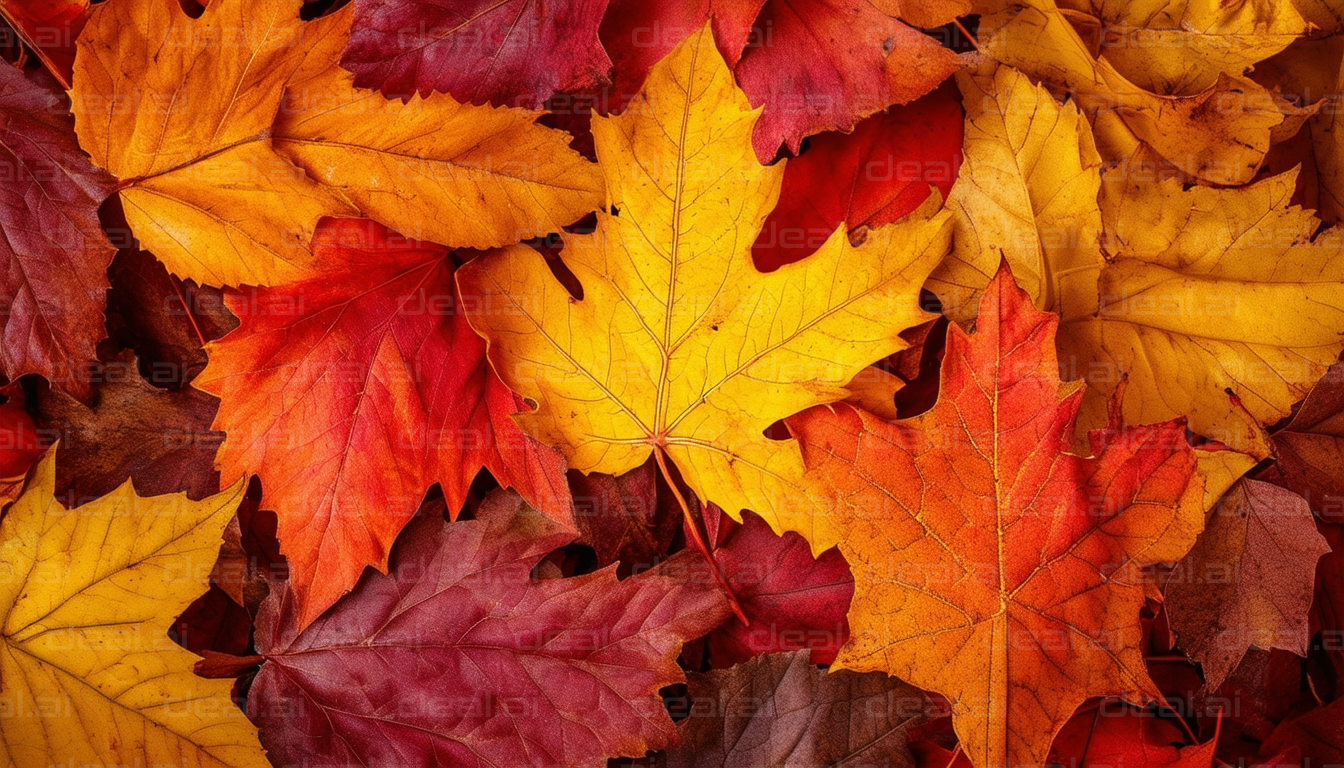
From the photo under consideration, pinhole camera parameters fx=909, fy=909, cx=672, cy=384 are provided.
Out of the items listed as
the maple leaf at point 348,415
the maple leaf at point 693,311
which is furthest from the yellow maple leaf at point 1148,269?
the maple leaf at point 348,415

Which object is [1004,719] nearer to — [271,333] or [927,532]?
[927,532]

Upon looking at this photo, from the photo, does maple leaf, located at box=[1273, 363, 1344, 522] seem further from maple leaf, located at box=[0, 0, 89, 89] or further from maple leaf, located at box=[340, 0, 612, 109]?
maple leaf, located at box=[0, 0, 89, 89]

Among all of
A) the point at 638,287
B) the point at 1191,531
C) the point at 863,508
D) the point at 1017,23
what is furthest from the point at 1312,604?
the point at 638,287

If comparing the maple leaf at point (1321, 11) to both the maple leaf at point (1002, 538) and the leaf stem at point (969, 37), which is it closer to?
the leaf stem at point (969, 37)

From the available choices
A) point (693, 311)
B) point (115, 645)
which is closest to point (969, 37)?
point (693, 311)

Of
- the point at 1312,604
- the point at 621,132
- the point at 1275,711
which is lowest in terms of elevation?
the point at 1275,711
